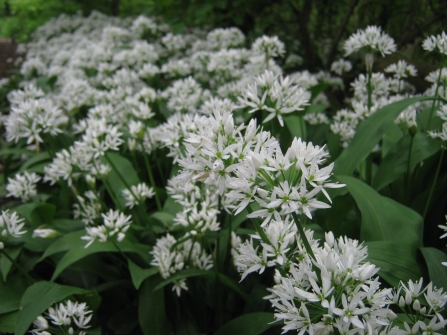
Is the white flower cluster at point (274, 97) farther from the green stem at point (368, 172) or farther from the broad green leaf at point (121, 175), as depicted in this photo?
the broad green leaf at point (121, 175)

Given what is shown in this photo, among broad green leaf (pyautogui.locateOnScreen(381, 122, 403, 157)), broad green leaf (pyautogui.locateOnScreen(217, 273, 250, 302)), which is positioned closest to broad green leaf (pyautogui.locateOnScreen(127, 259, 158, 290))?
broad green leaf (pyautogui.locateOnScreen(217, 273, 250, 302))

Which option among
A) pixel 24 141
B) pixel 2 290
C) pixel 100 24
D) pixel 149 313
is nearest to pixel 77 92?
pixel 24 141

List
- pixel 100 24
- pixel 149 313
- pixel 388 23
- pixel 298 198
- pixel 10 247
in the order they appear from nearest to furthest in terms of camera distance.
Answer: pixel 298 198
pixel 149 313
pixel 10 247
pixel 388 23
pixel 100 24

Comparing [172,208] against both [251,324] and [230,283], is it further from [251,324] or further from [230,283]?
[251,324]

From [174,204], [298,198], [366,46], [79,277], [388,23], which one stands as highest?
[388,23]

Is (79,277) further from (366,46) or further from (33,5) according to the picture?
(33,5)

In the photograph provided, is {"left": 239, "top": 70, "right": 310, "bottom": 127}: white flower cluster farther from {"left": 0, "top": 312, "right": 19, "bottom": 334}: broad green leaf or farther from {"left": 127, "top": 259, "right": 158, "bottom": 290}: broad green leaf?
{"left": 0, "top": 312, "right": 19, "bottom": 334}: broad green leaf

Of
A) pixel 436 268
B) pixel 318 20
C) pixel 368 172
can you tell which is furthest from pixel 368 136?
pixel 318 20
